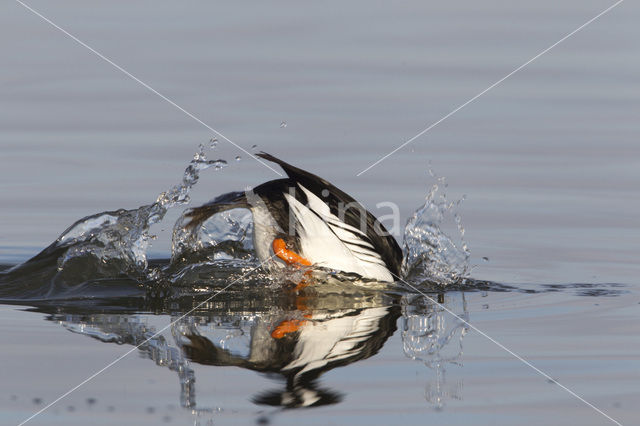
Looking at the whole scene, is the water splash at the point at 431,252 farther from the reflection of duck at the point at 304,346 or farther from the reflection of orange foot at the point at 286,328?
the reflection of orange foot at the point at 286,328

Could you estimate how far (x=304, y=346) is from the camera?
5.56 metres

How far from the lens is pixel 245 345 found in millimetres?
5547

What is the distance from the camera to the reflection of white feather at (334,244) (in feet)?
23.7

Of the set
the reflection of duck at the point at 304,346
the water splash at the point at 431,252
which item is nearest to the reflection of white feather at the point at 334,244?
the water splash at the point at 431,252

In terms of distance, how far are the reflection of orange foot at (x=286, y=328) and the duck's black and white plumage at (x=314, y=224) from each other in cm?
117

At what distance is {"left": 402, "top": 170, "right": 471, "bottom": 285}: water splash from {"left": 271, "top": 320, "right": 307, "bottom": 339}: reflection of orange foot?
1.59 m

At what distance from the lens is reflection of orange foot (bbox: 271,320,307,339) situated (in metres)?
5.86

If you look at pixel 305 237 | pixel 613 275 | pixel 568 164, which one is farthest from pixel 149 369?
pixel 568 164

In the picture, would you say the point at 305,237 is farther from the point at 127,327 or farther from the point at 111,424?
the point at 111,424

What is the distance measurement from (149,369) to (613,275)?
4.04 metres

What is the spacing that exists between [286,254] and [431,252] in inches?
48.8

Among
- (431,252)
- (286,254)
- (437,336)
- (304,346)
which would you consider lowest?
(304,346)
